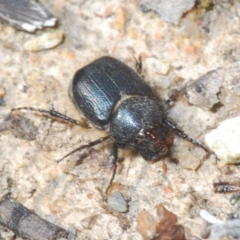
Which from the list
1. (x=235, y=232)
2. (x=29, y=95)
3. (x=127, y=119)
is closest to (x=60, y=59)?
(x=29, y=95)

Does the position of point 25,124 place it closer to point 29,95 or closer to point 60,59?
point 29,95

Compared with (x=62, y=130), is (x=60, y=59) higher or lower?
higher

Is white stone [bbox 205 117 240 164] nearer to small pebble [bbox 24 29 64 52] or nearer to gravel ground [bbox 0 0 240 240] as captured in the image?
gravel ground [bbox 0 0 240 240]

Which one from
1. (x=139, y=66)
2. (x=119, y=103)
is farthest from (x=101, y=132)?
(x=139, y=66)

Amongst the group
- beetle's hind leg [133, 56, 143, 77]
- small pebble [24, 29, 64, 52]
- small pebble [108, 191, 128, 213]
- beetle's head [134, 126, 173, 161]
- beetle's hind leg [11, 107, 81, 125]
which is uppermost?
beetle's hind leg [133, 56, 143, 77]

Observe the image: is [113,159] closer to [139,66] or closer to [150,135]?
[150,135]

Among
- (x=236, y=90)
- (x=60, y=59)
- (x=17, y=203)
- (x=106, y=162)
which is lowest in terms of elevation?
(x=17, y=203)

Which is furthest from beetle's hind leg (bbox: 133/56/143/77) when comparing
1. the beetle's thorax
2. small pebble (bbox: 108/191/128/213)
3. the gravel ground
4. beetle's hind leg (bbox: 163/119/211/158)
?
small pebble (bbox: 108/191/128/213)

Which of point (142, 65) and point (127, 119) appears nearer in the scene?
point (127, 119)
